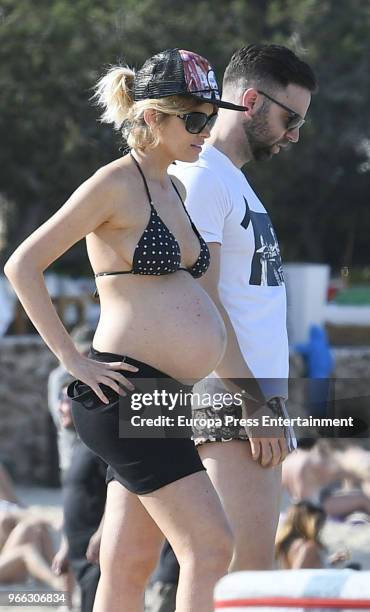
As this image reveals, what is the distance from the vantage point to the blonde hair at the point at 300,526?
19.9 ft

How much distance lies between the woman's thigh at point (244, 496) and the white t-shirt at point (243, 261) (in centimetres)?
24

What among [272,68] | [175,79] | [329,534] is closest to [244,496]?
[175,79]

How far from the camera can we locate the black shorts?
9.27 ft

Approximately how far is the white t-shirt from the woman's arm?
0.41 m

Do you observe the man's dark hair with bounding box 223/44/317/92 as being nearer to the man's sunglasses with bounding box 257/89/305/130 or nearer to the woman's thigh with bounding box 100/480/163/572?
the man's sunglasses with bounding box 257/89/305/130

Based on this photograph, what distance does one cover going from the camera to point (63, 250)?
2895 millimetres

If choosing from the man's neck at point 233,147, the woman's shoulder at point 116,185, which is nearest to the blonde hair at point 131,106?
the woman's shoulder at point 116,185

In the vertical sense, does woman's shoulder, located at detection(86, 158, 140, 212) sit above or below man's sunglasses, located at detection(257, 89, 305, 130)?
below

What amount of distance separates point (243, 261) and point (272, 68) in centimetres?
61

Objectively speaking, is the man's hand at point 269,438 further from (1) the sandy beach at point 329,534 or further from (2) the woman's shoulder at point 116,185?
(1) the sandy beach at point 329,534

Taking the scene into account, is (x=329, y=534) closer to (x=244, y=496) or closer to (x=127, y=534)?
(x=244, y=496)

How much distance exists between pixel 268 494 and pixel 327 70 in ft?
75.5

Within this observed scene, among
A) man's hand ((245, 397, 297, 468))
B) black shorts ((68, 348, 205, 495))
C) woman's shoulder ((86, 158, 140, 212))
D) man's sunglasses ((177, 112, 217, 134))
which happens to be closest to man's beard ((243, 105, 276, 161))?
man's sunglasses ((177, 112, 217, 134))

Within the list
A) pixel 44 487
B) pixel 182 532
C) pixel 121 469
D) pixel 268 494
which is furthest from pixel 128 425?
pixel 44 487
